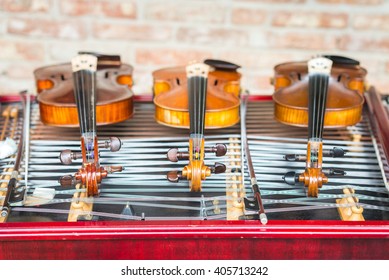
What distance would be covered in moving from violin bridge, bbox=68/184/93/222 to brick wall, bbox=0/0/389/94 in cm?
131

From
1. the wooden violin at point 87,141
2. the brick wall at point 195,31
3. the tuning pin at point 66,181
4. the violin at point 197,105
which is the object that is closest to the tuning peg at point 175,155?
the violin at point 197,105

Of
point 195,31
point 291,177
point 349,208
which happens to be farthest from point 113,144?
point 195,31

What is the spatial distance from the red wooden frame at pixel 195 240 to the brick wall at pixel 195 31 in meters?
1.46

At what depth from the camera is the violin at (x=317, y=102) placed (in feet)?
3.94

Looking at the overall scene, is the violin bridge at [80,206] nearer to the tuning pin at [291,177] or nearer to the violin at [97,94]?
the violin at [97,94]

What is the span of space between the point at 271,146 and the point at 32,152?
0.63 m

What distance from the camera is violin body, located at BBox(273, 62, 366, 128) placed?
140 cm

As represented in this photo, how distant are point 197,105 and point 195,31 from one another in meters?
1.17

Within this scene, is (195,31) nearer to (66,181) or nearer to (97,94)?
(97,94)

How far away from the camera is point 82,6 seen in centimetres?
232

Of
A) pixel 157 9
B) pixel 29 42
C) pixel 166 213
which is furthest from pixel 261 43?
pixel 166 213

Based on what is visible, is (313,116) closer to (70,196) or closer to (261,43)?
(70,196)

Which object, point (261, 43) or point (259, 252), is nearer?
point (259, 252)
